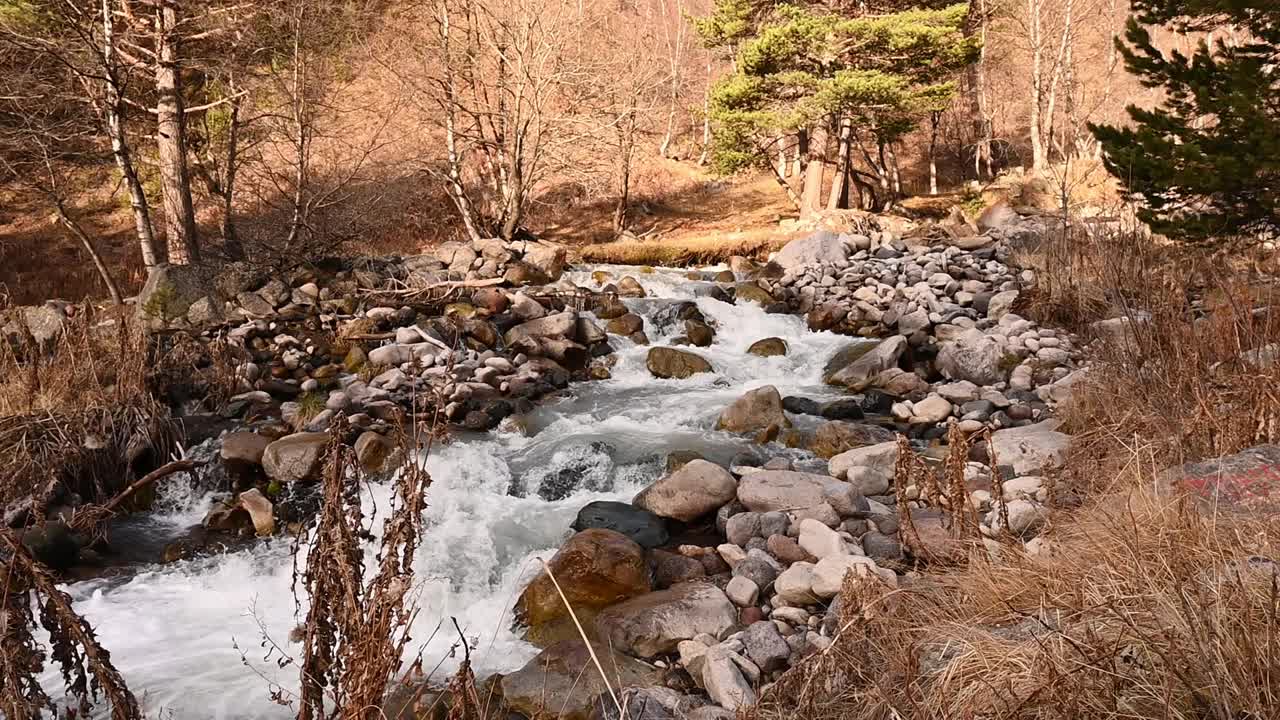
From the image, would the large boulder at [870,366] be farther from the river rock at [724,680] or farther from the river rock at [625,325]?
the river rock at [724,680]

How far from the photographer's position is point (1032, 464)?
497 cm

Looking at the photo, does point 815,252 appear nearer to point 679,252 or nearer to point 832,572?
point 679,252

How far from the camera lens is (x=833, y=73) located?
15.0 meters

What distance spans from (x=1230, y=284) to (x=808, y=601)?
2941 millimetres

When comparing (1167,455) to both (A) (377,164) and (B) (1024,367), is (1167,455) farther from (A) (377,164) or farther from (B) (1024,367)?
(A) (377,164)

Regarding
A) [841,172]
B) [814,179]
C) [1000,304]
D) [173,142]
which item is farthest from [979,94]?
[173,142]

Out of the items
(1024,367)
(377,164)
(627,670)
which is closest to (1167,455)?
(627,670)

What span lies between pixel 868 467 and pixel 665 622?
7.58 ft

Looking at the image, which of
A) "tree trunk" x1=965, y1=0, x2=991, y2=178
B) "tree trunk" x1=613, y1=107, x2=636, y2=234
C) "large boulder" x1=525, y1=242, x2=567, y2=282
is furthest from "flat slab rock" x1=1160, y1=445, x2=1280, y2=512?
"tree trunk" x1=965, y1=0, x2=991, y2=178

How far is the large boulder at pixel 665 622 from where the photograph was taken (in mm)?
3771

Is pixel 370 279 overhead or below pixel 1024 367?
overhead

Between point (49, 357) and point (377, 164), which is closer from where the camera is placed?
point (49, 357)

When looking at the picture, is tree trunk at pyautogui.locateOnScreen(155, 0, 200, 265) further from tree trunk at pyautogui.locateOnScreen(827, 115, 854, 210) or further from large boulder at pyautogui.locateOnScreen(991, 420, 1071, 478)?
tree trunk at pyautogui.locateOnScreen(827, 115, 854, 210)

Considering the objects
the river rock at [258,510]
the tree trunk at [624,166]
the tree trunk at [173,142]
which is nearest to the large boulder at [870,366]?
the river rock at [258,510]
